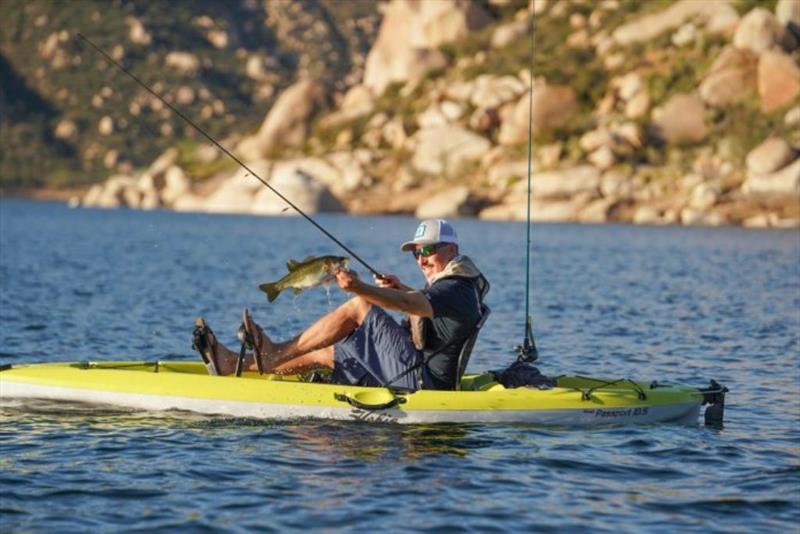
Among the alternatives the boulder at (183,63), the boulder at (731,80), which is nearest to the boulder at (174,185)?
the boulder at (731,80)

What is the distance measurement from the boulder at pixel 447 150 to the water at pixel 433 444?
45.8 m

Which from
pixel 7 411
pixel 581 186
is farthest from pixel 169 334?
pixel 581 186

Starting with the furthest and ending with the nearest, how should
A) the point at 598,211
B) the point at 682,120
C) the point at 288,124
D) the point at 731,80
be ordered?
the point at 288,124
the point at 731,80
the point at 682,120
the point at 598,211

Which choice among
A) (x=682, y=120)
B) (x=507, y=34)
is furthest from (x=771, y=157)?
(x=507, y=34)

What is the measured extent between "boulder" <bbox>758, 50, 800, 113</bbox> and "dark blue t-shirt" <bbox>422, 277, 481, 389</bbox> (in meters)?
60.8

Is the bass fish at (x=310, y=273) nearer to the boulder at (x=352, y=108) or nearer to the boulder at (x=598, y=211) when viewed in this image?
the boulder at (x=598, y=211)

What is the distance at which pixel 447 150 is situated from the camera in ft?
252

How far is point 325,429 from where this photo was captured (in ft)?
36.8

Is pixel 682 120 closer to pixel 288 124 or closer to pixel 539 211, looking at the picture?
pixel 539 211

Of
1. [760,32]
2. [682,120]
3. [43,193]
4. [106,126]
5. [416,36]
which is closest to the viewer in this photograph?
[760,32]

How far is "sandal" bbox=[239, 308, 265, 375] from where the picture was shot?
1119 centimetres

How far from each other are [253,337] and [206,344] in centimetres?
50

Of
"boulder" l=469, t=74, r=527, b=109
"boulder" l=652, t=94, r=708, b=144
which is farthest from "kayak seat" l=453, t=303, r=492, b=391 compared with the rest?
"boulder" l=469, t=74, r=527, b=109

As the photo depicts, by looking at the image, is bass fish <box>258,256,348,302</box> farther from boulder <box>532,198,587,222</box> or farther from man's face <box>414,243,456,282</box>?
boulder <box>532,198,587,222</box>
